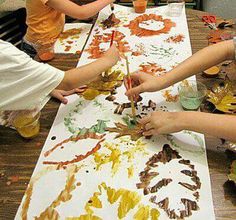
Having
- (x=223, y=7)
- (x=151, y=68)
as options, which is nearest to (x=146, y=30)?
(x=151, y=68)

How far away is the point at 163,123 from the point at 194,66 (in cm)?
28

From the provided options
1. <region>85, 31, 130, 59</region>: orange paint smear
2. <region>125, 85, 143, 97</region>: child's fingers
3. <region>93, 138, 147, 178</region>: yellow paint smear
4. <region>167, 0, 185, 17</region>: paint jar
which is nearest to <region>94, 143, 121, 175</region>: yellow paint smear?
<region>93, 138, 147, 178</region>: yellow paint smear

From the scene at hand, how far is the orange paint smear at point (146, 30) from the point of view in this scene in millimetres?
1377

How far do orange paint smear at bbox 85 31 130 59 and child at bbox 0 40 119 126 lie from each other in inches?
12.4

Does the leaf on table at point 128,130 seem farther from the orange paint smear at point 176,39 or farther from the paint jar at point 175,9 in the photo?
the paint jar at point 175,9

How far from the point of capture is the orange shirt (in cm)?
144

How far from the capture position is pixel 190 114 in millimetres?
824

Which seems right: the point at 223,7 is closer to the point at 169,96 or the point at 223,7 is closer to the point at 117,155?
the point at 169,96

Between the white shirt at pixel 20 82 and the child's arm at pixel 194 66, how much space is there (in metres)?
0.29

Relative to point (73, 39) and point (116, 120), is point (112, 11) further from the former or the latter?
point (116, 120)

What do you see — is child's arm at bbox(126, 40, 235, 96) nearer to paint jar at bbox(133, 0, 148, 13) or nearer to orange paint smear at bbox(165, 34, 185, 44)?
orange paint smear at bbox(165, 34, 185, 44)

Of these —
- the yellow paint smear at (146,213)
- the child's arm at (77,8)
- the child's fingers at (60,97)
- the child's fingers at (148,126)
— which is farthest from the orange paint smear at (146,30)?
the yellow paint smear at (146,213)

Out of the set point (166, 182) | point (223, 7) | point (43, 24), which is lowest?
point (223, 7)

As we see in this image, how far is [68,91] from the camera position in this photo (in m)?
1.06
